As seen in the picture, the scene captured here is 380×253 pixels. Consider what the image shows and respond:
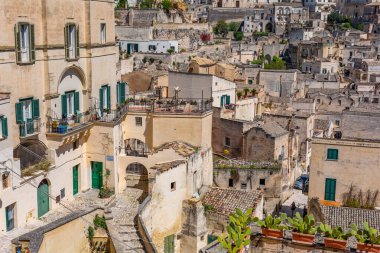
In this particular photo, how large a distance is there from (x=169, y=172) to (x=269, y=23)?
90.9 meters

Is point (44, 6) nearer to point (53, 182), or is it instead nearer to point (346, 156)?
point (53, 182)

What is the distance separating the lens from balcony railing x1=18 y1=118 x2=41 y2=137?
23.7 metres

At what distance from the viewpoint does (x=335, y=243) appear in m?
17.3

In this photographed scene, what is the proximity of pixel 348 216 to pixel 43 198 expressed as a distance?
15614 millimetres

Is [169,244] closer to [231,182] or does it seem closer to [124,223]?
[124,223]

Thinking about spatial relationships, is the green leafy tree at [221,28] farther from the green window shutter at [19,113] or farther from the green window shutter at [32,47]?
the green window shutter at [19,113]

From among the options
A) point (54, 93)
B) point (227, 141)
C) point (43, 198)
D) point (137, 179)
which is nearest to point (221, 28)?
point (227, 141)

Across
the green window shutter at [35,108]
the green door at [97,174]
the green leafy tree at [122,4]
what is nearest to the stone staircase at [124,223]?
the green door at [97,174]

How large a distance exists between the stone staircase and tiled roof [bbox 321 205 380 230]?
9938 mm

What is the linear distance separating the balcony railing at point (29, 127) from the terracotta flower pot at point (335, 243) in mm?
14073

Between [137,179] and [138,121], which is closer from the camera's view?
[137,179]

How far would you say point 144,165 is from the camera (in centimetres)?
2867

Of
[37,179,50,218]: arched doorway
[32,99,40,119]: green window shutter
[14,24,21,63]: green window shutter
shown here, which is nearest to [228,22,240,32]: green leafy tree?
[32,99,40,119]: green window shutter

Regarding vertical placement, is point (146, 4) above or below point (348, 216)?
above
